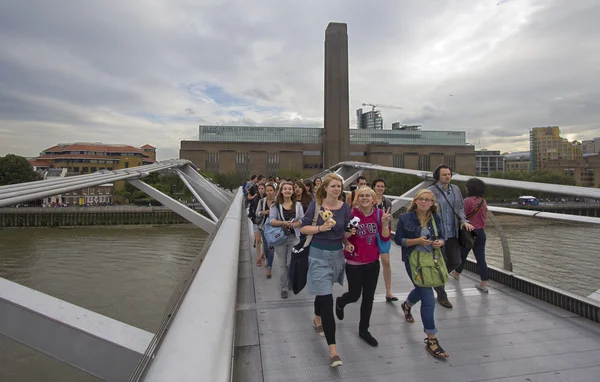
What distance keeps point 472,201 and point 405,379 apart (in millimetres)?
2245

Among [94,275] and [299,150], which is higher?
[299,150]

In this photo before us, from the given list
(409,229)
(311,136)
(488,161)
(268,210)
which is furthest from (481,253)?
(488,161)

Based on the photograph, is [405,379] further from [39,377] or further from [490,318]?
[39,377]

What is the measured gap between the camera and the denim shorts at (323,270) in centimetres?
260

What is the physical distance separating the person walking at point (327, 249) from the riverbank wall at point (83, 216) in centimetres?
3599

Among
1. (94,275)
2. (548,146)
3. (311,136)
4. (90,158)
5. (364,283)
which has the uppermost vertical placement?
(548,146)

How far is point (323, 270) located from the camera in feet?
8.63

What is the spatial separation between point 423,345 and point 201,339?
231cm

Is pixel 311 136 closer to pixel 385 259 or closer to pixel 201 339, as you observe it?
pixel 385 259

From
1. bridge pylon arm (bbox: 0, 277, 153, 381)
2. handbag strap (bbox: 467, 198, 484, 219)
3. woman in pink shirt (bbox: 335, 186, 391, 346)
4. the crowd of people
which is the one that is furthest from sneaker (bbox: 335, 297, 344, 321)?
handbag strap (bbox: 467, 198, 484, 219)

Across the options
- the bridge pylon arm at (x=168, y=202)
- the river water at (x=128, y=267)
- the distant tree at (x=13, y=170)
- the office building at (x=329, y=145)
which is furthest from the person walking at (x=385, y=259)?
the office building at (x=329, y=145)

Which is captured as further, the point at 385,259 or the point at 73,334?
the point at 385,259

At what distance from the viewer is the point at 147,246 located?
2147 cm

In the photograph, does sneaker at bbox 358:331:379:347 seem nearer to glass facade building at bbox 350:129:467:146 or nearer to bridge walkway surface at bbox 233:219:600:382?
bridge walkway surface at bbox 233:219:600:382
